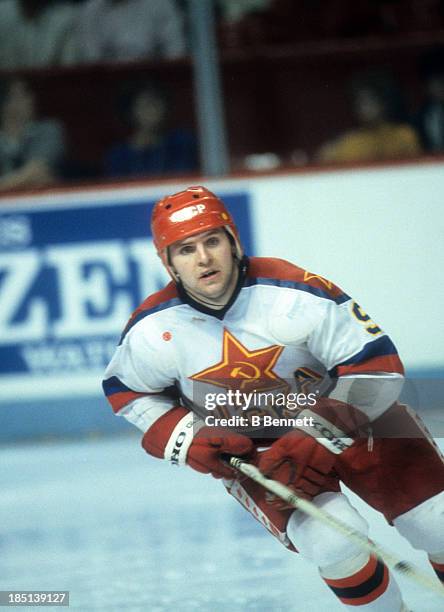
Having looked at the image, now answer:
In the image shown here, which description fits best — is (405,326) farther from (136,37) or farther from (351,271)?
(136,37)

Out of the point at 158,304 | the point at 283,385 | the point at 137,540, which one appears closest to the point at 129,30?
the point at 137,540

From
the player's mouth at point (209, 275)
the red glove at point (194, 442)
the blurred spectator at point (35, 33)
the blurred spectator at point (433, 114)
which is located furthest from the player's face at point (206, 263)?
the blurred spectator at point (35, 33)

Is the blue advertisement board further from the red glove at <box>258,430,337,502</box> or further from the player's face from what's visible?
the red glove at <box>258,430,337,502</box>

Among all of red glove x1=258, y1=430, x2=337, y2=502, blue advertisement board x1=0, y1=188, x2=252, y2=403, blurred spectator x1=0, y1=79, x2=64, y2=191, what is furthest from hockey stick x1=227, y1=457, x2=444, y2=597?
blurred spectator x1=0, y1=79, x2=64, y2=191

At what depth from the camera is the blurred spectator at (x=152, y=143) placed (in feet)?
16.1

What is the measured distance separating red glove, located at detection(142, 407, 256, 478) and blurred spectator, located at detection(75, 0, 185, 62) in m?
3.07

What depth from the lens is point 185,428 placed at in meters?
2.40

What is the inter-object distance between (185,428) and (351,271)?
5.51 ft

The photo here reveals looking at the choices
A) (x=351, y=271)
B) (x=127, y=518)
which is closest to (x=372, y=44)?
(x=351, y=271)

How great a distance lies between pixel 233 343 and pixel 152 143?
105 inches

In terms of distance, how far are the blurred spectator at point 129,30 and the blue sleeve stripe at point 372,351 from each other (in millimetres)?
3077

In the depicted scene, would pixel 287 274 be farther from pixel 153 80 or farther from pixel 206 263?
pixel 153 80

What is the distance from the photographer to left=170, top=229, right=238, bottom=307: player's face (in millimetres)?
2348

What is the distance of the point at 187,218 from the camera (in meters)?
2.35
